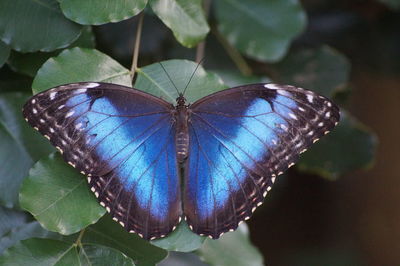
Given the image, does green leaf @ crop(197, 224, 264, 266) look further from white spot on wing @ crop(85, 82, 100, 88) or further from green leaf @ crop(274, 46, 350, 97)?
green leaf @ crop(274, 46, 350, 97)

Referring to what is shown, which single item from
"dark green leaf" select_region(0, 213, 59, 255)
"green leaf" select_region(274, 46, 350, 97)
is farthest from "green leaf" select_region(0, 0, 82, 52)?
"green leaf" select_region(274, 46, 350, 97)

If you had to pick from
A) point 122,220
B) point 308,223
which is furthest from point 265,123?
point 308,223

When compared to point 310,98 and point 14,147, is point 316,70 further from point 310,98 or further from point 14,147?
point 14,147

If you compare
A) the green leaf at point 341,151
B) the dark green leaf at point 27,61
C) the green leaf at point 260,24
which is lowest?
the green leaf at point 341,151

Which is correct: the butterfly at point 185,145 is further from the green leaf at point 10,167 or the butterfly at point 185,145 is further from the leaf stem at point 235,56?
the leaf stem at point 235,56

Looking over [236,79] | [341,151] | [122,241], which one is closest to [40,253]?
[122,241]

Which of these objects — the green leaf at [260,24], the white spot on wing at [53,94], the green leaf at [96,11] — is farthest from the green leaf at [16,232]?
the green leaf at [260,24]
